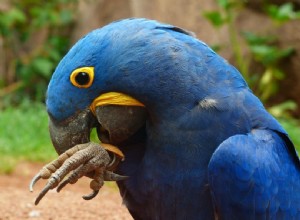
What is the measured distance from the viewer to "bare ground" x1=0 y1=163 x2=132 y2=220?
2.98 meters

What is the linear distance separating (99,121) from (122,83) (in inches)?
5.2

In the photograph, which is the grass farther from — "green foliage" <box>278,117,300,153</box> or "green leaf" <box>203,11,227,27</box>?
"green leaf" <box>203,11,227,27</box>

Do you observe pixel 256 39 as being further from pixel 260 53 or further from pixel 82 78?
pixel 82 78

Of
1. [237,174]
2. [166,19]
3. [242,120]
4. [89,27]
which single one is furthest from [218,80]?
[89,27]

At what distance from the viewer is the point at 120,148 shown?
6.88ft

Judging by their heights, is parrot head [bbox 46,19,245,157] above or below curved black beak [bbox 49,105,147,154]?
above

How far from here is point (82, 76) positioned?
1.96 m

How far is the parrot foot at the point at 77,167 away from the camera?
189cm

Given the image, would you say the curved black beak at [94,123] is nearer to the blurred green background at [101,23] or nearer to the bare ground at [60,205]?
the bare ground at [60,205]

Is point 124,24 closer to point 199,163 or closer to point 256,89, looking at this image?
point 199,163

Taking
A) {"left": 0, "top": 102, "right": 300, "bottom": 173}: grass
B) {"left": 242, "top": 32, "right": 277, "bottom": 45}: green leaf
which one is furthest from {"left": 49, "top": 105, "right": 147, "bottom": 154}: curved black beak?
{"left": 242, "top": 32, "right": 277, "bottom": 45}: green leaf

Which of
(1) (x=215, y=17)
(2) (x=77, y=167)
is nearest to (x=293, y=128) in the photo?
(1) (x=215, y=17)

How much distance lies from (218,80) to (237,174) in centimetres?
28

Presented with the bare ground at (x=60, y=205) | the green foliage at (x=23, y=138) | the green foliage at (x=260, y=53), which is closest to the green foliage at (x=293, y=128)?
→ the green foliage at (x=260, y=53)
